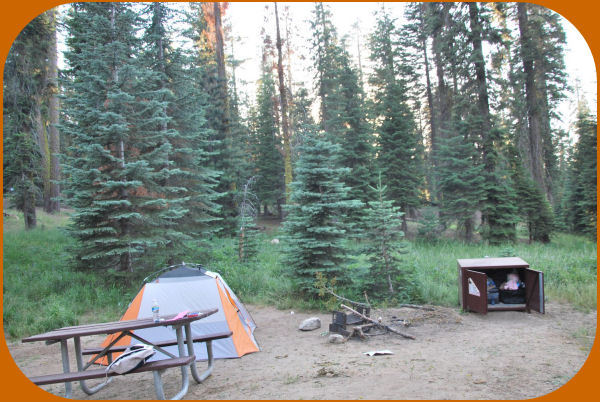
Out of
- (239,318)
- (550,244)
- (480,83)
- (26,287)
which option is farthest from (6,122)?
(550,244)

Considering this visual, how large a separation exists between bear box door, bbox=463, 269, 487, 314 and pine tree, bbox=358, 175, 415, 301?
140cm

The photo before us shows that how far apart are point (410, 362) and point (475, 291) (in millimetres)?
3233

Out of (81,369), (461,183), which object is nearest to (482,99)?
(461,183)

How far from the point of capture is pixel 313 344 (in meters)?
6.83

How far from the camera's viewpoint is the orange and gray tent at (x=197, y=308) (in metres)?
6.57

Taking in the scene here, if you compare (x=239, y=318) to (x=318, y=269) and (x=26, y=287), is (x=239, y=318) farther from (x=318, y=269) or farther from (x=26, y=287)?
(x=26, y=287)

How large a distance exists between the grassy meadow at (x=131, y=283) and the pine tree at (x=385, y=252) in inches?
21.4

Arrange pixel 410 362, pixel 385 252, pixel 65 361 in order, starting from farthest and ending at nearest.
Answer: pixel 385 252
pixel 410 362
pixel 65 361

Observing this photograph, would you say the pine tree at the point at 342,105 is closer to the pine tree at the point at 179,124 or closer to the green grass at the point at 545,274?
the green grass at the point at 545,274

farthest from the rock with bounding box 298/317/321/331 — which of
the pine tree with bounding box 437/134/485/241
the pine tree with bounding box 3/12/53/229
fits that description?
the pine tree with bounding box 3/12/53/229

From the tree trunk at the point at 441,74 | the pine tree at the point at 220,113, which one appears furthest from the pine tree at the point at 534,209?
the pine tree at the point at 220,113

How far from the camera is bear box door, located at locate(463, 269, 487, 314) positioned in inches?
301

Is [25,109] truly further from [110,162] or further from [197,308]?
[197,308]

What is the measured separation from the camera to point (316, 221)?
9.61 meters
